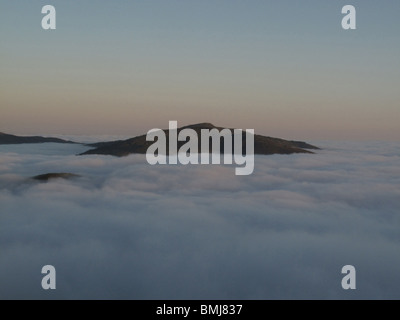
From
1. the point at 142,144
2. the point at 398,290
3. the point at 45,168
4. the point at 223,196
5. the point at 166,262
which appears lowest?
the point at 398,290

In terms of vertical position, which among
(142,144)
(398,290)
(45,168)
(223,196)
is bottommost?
(398,290)

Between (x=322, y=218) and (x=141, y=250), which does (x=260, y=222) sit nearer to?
(x=322, y=218)

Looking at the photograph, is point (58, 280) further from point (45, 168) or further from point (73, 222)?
point (45, 168)

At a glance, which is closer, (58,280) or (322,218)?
(58,280)

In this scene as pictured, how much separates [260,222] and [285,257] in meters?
17.8

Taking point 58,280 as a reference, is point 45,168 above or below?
above

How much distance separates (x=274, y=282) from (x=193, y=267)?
970 centimetres

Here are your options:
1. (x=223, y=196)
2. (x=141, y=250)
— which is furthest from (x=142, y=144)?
(x=141, y=250)

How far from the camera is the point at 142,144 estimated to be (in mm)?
193500

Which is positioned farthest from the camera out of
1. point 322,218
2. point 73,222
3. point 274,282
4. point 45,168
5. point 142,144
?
point 142,144

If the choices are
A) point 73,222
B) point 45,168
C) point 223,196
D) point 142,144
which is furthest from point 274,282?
point 142,144

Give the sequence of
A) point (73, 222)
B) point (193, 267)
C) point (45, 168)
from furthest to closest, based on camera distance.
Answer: point (45, 168)
point (73, 222)
point (193, 267)

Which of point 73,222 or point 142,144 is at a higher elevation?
point 142,144

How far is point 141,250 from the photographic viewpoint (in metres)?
53.7
